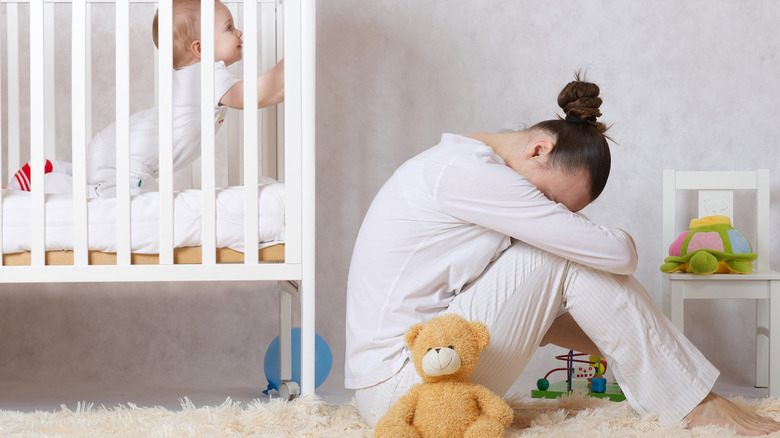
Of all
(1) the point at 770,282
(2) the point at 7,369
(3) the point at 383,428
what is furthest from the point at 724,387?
(2) the point at 7,369

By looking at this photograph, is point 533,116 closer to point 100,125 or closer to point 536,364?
point 536,364

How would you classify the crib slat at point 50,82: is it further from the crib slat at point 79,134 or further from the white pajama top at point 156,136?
the crib slat at point 79,134

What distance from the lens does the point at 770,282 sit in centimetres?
182

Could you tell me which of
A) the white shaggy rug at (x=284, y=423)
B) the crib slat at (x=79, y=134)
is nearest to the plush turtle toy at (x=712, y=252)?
the white shaggy rug at (x=284, y=423)

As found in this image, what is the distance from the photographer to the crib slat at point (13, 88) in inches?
73.5

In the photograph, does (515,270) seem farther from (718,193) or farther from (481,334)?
(718,193)

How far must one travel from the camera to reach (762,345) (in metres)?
2.05

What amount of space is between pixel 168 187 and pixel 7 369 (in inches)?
40.6

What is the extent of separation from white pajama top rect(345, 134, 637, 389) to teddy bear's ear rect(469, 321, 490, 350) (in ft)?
0.37

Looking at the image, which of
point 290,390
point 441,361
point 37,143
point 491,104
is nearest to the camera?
point 441,361

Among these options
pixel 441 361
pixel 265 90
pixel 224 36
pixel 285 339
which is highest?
pixel 224 36

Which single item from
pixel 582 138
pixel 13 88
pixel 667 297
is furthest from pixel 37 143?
pixel 667 297

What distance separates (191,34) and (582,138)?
82 centimetres

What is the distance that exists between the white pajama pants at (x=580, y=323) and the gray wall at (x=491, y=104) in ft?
2.83
